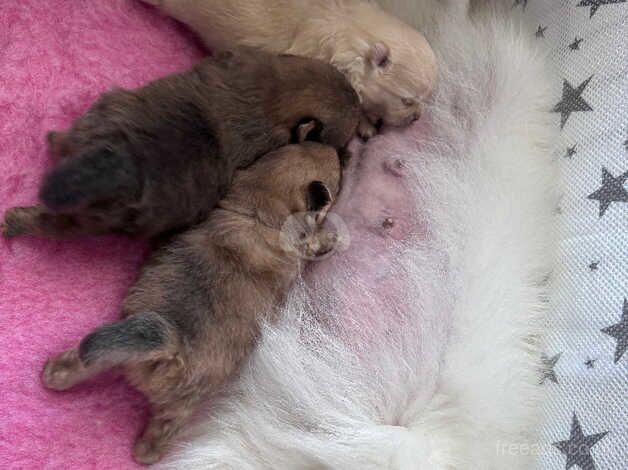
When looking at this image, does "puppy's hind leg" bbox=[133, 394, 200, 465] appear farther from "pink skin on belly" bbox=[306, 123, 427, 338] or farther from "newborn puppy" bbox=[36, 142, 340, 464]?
"pink skin on belly" bbox=[306, 123, 427, 338]

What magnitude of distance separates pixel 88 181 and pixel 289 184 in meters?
0.41

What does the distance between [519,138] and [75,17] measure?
0.95m

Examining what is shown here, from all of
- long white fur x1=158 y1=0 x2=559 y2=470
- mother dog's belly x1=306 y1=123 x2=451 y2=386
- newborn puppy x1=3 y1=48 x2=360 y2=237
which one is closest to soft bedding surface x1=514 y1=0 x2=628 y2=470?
long white fur x1=158 y1=0 x2=559 y2=470

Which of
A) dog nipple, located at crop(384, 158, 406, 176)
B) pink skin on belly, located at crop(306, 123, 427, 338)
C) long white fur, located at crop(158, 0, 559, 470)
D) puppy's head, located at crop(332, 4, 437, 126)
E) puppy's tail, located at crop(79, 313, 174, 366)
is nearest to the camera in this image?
puppy's tail, located at crop(79, 313, 174, 366)

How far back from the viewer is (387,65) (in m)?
1.54

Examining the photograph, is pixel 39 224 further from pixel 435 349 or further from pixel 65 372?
pixel 435 349

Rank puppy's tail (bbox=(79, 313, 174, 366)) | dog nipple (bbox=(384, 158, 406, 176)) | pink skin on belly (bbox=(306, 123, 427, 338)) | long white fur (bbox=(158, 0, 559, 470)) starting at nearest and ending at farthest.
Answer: puppy's tail (bbox=(79, 313, 174, 366)), long white fur (bbox=(158, 0, 559, 470)), pink skin on belly (bbox=(306, 123, 427, 338)), dog nipple (bbox=(384, 158, 406, 176))

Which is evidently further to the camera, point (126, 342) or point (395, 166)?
point (395, 166)

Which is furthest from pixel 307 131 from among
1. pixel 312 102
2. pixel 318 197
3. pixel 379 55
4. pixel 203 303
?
pixel 203 303

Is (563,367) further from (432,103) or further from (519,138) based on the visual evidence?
(432,103)

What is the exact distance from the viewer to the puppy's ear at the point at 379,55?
1.52 m

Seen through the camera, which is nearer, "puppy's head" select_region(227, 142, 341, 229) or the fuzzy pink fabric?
the fuzzy pink fabric

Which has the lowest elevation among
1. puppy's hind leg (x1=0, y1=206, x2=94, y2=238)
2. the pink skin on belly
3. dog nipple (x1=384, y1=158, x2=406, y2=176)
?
puppy's hind leg (x1=0, y1=206, x2=94, y2=238)

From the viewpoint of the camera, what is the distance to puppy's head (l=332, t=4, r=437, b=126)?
148cm
